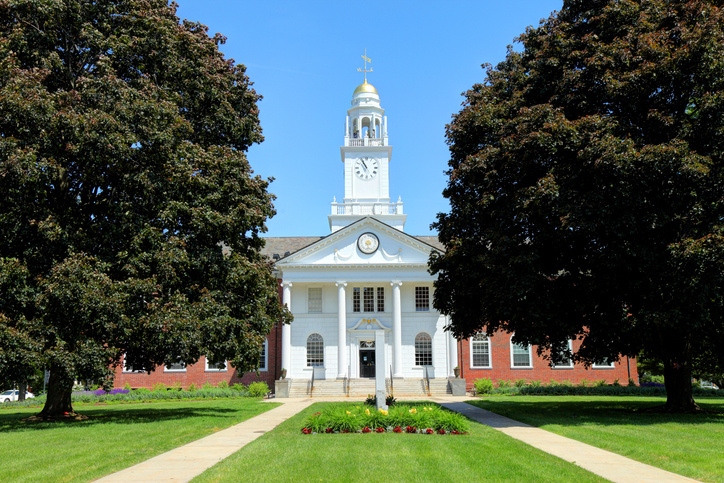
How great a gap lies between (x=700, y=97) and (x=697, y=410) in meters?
10.7

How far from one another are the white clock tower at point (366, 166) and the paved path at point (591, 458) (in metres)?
33.4

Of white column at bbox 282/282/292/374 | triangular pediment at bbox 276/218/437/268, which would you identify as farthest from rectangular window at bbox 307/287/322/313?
triangular pediment at bbox 276/218/437/268

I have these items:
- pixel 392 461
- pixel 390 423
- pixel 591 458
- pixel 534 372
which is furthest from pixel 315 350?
pixel 392 461

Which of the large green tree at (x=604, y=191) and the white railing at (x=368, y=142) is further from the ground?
the white railing at (x=368, y=142)

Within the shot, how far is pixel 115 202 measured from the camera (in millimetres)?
19484

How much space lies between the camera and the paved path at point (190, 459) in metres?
9.20

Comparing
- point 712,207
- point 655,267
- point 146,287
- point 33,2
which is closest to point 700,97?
point 712,207

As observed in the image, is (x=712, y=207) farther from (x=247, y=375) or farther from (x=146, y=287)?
(x=247, y=375)

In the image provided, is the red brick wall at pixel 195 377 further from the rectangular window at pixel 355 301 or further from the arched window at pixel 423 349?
the arched window at pixel 423 349

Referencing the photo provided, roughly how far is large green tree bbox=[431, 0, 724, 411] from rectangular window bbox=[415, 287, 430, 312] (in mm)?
20512

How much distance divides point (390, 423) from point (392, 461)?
461 centimetres

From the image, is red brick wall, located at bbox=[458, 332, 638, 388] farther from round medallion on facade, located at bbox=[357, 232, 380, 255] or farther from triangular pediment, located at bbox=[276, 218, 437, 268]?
round medallion on facade, located at bbox=[357, 232, 380, 255]

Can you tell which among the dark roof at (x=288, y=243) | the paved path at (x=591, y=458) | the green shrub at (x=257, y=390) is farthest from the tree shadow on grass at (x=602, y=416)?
the dark roof at (x=288, y=243)

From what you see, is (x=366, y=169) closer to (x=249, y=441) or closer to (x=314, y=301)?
(x=314, y=301)
